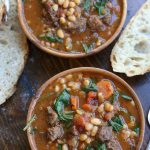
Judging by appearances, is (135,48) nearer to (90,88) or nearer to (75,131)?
(90,88)

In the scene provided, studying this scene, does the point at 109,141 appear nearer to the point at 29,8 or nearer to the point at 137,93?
the point at 137,93

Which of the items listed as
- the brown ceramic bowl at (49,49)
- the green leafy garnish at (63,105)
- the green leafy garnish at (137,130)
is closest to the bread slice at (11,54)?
the brown ceramic bowl at (49,49)

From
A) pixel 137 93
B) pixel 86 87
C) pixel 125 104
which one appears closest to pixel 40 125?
pixel 86 87

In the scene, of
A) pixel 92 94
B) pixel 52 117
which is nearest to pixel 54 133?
pixel 52 117

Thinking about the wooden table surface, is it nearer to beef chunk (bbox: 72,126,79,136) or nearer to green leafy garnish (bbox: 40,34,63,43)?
green leafy garnish (bbox: 40,34,63,43)

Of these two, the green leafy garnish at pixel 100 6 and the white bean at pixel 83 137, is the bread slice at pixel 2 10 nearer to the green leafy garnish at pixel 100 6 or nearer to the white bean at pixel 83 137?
the green leafy garnish at pixel 100 6

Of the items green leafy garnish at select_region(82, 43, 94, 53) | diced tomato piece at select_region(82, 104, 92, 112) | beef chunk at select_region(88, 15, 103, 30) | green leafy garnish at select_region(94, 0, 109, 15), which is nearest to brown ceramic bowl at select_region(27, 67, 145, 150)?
green leafy garnish at select_region(82, 43, 94, 53)
